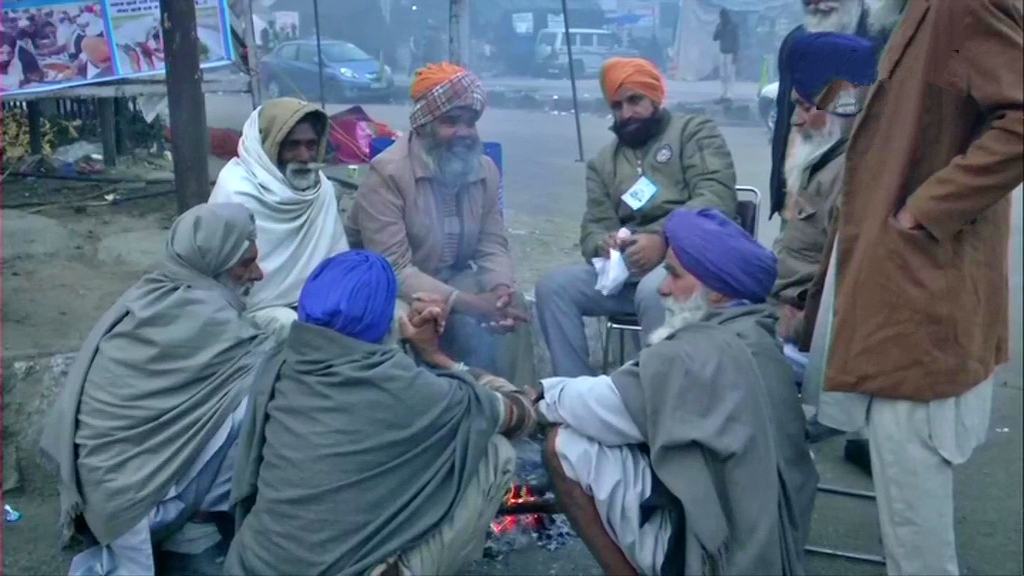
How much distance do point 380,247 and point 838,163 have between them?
1861 mm

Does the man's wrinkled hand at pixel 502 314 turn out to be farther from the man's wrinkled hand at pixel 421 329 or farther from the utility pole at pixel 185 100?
the utility pole at pixel 185 100

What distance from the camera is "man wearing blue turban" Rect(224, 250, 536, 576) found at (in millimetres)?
3053

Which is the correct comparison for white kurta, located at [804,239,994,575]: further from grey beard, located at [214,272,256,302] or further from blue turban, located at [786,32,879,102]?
grey beard, located at [214,272,256,302]

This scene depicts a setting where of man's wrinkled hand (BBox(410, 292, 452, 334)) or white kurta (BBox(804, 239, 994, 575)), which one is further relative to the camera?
man's wrinkled hand (BBox(410, 292, 452, 334))

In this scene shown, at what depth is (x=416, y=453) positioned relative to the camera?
3117mm

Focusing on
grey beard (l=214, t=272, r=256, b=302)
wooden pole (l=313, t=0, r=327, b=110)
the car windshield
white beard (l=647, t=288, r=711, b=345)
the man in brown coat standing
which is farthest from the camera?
the car windshield

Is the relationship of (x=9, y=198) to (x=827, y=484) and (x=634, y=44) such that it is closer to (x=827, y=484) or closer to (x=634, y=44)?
(x=634, y=44)

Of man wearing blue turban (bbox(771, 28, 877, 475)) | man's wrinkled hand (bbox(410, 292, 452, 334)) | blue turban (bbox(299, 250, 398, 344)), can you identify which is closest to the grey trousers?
man's wrinkled hand (bbox(410, 292, 452, 334))

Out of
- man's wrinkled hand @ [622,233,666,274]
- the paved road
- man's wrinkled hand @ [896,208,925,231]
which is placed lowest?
the paved road

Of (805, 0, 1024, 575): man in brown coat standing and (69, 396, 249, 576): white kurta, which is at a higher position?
(805, 0, 1024, 575): man in brown coat standing

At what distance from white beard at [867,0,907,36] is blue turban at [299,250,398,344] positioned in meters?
1.72

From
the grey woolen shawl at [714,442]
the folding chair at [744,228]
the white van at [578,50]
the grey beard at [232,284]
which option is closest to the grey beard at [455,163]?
the folding chair at [744,228]

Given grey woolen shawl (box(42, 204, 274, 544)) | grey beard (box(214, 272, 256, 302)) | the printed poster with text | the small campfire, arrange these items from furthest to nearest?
1. the printed poster with text
2. the small campfire
3. grey beard (box(214, 272, 256, 302))
4. grey woolen shawl (box(42, 204, 274, 544))

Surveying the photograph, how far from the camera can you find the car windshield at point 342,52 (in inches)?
260
